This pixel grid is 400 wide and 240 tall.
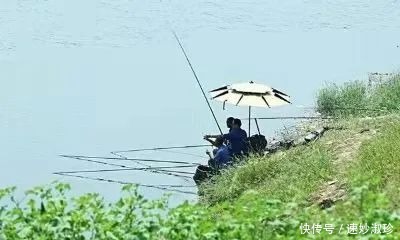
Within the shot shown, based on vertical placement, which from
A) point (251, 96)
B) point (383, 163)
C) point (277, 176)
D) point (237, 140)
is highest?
point (251, 96)

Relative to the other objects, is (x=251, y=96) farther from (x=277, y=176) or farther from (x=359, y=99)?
(x=359, y=99)

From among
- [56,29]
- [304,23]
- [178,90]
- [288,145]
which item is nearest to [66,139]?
[178,90]

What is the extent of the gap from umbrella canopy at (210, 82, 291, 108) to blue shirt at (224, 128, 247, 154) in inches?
28.2

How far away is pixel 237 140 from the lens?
10008mm

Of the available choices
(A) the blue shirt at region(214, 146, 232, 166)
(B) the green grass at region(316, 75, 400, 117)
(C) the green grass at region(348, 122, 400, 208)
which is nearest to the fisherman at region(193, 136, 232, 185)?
(A) the blue shirt at region(214, 146, 232, 166)

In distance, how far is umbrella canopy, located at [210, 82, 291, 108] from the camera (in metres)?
10.7

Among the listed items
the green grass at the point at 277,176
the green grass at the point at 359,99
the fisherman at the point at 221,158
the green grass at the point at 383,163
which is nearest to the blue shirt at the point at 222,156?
the fisherman at the point at 221,158

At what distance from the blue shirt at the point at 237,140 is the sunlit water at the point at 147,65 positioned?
3.70ft

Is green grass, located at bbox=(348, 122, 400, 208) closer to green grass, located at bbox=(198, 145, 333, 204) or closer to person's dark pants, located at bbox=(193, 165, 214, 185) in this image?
green grass, located at bbox=(198, 145, 333, 204)

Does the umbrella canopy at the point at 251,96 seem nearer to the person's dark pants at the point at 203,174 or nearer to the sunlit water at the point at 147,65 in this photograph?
the person's dark pants at the point at 203,174

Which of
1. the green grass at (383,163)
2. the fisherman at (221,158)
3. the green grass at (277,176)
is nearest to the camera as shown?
the green grass at (383,163)

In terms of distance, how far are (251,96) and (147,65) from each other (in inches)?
267

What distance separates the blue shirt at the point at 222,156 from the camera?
996 centimetres

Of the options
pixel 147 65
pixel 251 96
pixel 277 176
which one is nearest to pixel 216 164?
pixel 251 96
